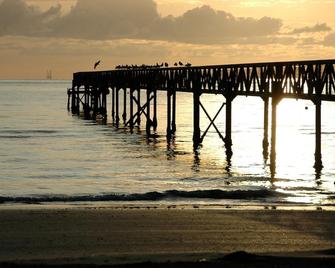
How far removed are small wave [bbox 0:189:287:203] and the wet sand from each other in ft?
10.1

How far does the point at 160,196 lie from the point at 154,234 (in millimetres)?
8892

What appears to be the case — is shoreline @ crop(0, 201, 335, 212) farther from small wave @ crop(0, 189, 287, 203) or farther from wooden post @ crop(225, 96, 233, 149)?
wooden post @ crop(225, 96, 233, 149)

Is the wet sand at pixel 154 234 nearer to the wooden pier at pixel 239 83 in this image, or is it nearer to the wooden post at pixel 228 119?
the wooden pier at pixel 239 83

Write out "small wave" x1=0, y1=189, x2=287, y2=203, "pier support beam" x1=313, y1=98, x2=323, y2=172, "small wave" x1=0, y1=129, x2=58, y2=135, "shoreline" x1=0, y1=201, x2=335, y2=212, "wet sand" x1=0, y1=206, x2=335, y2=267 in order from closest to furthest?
"wet sand" x1=0, y1=206, x2=335, y2=267, "shoreline" x1=0, y1=201, x2=335, y2=212, "small wave" x1=0, y1=189, x2=287, y2=203, "pier support beam" x1=313, y1=98, x2=323, y2=172, "small wave" x1=0, y1=129, x2=58, y2=135

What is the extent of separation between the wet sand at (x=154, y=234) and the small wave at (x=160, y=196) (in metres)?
3.07

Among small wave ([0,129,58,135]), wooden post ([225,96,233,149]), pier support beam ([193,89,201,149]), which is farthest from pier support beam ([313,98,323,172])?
small wave ([0,129,58,135])

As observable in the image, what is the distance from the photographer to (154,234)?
56.9ft

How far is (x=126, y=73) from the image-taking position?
7638cm

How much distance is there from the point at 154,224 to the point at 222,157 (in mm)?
24695

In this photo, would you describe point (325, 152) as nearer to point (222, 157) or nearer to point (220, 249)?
point (222, 157)

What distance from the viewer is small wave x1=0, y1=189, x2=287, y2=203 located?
25.1 m

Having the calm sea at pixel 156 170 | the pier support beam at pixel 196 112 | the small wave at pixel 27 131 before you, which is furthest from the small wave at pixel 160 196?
the small wave at pixel 27 131

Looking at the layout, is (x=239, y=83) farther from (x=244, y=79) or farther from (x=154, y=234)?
(x=154, y=234)

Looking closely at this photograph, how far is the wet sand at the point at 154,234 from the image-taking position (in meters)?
14.8
